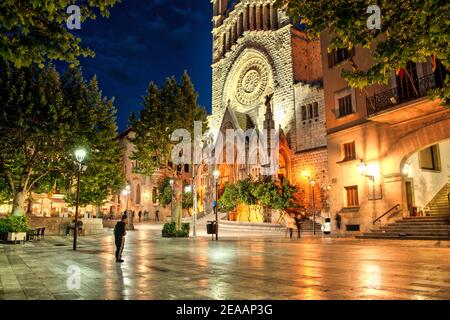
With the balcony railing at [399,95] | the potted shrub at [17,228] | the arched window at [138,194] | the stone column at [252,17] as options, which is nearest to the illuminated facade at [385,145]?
the balcony railing at [399,95]

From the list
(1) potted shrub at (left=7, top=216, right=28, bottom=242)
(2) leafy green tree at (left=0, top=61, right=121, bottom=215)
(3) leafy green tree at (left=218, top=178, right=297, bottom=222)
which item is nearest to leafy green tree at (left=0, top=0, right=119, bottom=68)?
(2) leafy green tree at (left=0, top=61, right=121, bottom=215)

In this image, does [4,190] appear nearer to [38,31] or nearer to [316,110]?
[38,31]

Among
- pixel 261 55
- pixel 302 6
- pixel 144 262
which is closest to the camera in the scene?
pixel 302 6

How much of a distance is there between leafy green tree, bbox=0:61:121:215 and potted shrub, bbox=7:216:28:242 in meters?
1.30

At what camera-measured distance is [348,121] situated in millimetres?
23469

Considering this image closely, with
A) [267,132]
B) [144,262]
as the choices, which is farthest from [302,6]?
[267,132]

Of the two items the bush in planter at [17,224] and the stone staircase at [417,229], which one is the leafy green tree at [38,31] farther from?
the stone staircase at [417,229]

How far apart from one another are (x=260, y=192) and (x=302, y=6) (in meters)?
24.5

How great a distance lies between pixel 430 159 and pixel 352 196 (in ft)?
19.8

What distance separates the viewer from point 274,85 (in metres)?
42.8

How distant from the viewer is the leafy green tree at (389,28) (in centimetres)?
764

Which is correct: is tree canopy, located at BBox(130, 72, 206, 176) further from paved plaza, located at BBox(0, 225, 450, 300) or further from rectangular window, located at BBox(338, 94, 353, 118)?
paved plaza, located at BBox(0, 225, 450, 300)

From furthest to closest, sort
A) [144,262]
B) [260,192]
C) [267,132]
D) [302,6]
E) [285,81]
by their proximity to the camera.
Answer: [285,81] < [267,132] < [260,192] < [144,262] < [302,6]
